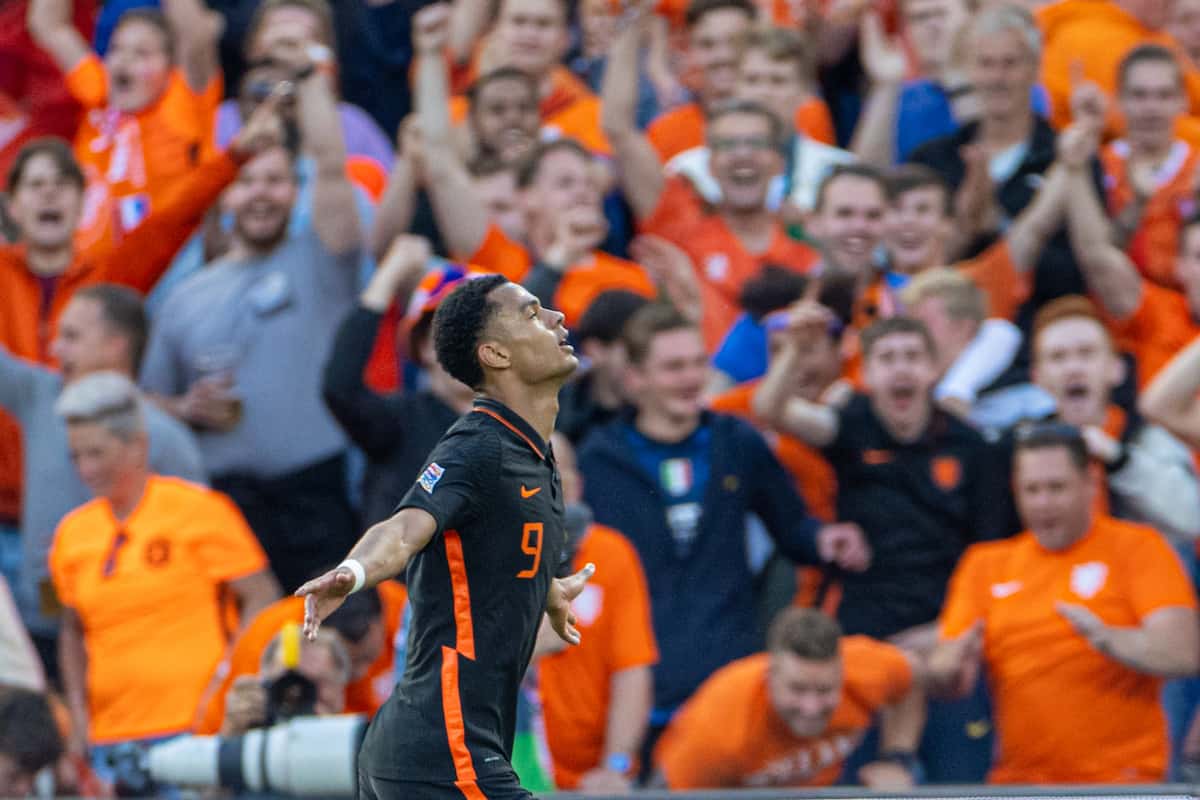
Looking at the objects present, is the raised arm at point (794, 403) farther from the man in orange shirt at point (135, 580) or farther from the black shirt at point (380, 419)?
the man in orange shirt at point (135, 580)

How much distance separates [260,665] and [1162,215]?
359 centimetres

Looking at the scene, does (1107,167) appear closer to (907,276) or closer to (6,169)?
(907,276)

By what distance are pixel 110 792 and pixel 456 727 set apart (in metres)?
2.80

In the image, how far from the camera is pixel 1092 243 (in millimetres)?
6902

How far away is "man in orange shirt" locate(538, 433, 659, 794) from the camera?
592 cm

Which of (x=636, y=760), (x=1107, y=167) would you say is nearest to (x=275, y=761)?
(x=636, y=760)

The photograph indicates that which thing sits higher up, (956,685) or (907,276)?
(907,276)

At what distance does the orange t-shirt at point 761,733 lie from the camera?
584cm

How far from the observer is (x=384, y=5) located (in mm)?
8695

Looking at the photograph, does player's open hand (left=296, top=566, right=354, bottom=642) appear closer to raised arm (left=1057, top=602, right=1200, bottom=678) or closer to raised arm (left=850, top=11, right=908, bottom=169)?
raised arm (left=1057, top=602, right=1200, bottom=678)

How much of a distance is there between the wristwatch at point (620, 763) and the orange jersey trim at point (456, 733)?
7.55 ft

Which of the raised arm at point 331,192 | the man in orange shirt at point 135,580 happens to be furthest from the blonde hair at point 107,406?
the raised arm at point 331,192

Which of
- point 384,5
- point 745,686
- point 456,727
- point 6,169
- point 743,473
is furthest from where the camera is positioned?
point 384,5

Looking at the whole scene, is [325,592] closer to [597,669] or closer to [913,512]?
[597,669]
